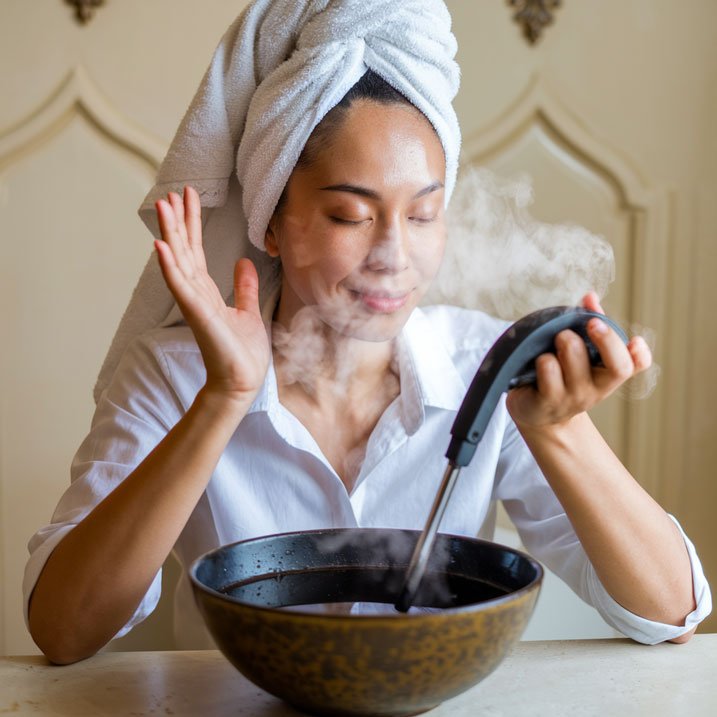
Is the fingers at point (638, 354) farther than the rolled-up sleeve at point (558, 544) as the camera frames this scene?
No

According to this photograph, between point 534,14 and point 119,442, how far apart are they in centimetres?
183

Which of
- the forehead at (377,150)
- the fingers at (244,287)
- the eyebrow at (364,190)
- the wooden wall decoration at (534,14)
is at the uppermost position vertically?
the wooden wall decoration at (534,14)

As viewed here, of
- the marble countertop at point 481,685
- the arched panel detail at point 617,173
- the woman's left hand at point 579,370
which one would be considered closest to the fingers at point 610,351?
the woman's left hand at point 579,370

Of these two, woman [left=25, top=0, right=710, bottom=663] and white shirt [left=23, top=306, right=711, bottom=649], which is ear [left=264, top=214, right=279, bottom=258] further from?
white shirt [left=23, top=306, right=711, bottom=649]

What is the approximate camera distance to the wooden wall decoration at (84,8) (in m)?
2.34

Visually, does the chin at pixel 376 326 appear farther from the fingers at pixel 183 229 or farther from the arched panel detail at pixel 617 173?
the arched panel detail at pixel 617 173

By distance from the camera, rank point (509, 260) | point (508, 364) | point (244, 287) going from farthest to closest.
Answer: point (509, 260), point (244, 287), point (508, 364)

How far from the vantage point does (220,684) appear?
0.96 m

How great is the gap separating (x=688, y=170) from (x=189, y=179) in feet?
5.70

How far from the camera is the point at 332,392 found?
4.98 feet

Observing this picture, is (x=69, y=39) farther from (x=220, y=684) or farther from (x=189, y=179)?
(x=220, y=684)

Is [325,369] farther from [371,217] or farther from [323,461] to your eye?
[371,217]

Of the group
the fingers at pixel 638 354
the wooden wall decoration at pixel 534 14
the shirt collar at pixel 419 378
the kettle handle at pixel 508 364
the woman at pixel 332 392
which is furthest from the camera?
the wooden wall decoration at pixel 534 14

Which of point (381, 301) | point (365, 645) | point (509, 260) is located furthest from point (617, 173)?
point (365, 645)
